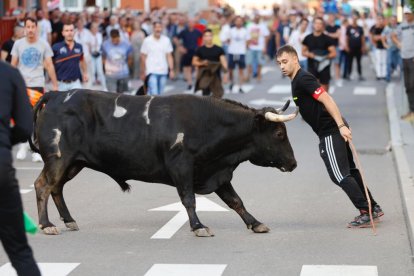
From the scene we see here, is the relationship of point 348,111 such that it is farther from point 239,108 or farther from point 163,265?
point 163,265

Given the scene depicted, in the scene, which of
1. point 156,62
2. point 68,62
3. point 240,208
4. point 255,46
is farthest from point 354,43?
point 240,208

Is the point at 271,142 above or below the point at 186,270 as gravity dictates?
above

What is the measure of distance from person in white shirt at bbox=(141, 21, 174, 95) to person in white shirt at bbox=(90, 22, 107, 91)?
17.5 ft

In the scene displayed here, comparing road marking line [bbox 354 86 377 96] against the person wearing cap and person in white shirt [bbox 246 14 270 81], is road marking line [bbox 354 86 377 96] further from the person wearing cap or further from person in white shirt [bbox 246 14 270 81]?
the person wearing cap

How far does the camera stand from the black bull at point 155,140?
10.8 metres

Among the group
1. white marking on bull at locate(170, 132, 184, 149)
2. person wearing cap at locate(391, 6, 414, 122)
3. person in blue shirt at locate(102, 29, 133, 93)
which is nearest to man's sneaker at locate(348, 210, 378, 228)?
white marking on bull at locate(170, 132, 184, 149)

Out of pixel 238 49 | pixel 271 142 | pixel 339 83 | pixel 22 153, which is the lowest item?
pixel 339 83

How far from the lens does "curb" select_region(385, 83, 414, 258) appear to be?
1127 centimetres

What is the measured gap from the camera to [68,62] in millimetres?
17531

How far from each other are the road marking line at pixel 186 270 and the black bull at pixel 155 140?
5.06 ft

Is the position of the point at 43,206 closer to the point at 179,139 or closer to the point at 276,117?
the point at 179,139

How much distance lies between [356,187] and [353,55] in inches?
932

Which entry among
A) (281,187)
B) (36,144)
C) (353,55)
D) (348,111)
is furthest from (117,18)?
(36,144)

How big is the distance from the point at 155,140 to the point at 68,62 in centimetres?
695
